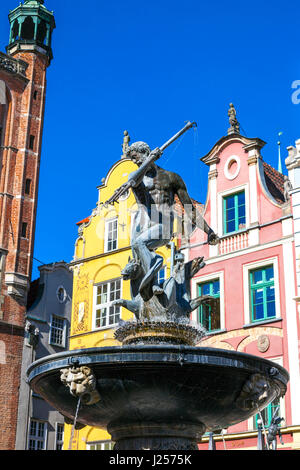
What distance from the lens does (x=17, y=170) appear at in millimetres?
33656

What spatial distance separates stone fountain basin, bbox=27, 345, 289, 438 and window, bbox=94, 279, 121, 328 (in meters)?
19.8

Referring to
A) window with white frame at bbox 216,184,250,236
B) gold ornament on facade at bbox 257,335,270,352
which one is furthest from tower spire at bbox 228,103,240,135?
gold ornament on facade at bbox 257,335,270,352

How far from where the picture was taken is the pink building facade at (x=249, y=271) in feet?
72.0

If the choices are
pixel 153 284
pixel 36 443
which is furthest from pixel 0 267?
pixel 153 284

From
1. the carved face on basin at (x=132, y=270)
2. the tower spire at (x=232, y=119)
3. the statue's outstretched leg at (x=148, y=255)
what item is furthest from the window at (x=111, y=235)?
the carved face on basin at (x=132, y=270)

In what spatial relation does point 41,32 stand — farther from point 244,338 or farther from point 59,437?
point 244,338

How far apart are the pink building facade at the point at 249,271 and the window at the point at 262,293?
1.3 inches

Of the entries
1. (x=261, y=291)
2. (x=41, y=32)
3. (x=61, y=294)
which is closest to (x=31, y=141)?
(x=41, y=32)

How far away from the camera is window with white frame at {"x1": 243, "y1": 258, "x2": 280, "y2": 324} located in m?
22.9

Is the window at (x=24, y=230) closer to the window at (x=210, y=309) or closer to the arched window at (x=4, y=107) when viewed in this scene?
the arched window at (x=4, y=107)

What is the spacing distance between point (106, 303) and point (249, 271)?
24.1ft

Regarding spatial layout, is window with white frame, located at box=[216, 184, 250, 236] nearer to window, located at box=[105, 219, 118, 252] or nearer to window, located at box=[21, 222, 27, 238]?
window, located at box=[105, 219, 118, 252]

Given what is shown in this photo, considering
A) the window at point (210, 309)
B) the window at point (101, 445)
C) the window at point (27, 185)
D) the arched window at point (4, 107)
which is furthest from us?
the arched window at point (4, 107)
